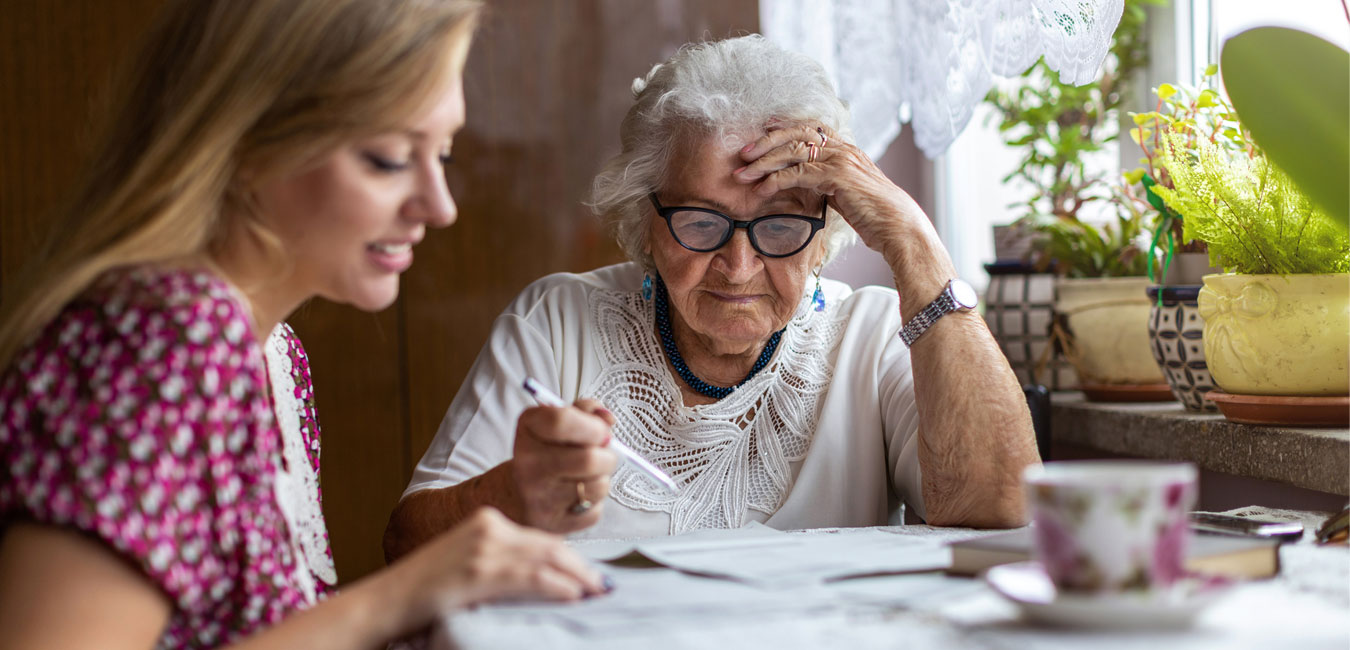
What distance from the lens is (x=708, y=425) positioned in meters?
1.55

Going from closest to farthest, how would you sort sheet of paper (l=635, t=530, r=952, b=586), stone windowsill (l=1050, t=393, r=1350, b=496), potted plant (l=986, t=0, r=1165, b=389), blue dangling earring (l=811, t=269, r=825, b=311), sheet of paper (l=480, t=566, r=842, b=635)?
sheet of paper (l=480, t=566, r=842, b=635)
sheet of paper (l=635, t=530, r=952, b=586)
stone windowsill (l=1050, t=393, r=1350, b=496)
blue dangling earring (l=811, t=269, r=825, b=311)
potted plant (l=986, t=0, r=1165, b=389)

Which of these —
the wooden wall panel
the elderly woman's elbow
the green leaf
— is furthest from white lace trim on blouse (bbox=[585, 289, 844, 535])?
the wooden wall panel

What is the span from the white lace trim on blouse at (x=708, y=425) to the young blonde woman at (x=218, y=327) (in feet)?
1.98

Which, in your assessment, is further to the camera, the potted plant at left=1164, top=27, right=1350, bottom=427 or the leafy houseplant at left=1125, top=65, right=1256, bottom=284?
the leafy houseplant at left=1125, top=65, right=1256, bottom=284

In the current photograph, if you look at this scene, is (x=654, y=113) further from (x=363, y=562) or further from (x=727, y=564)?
(x=363, y=562)

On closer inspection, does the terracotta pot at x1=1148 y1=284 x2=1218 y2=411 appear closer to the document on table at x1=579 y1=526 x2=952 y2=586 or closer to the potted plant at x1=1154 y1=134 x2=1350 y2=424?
the potted plant at x1=1154 y1=134 x2=1350 y2=424

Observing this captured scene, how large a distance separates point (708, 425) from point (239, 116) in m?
0.83

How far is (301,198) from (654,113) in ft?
2.41

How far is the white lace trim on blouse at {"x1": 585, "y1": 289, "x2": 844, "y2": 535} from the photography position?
1517mm

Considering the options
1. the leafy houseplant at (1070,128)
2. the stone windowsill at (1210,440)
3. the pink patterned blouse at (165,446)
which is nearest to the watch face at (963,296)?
the stone windowsill at (1210,440)

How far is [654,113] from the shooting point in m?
1.56

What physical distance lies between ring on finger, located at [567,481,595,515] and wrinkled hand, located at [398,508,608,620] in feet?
0.92

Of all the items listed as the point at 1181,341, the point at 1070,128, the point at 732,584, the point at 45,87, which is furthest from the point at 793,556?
the point at 45,87

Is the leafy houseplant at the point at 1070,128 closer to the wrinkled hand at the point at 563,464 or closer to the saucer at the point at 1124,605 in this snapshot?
the wrinkled hand at the point at 563,464
